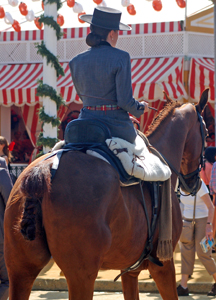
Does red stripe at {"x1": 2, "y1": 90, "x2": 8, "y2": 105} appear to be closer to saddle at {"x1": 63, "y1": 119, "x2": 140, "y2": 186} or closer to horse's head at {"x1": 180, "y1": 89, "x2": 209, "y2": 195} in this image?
horse's head at {"x1": 180, "y1": 89, "x2": 209, "y2": 195}

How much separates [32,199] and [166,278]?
5.38ft

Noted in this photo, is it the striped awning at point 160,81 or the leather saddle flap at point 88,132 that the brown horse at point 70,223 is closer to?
the leather saddle flap at point 88,132

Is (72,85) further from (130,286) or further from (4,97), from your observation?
(130,286)

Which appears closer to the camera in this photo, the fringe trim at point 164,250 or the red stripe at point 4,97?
the fringe trim at point 164,250

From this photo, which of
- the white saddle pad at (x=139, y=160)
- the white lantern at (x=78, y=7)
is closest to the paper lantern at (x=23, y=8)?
the white lantern at (x=78, y=7)

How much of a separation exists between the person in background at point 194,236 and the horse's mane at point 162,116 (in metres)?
2.08

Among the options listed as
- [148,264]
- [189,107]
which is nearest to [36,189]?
[148,264]

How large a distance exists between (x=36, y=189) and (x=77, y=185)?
0.27 metres

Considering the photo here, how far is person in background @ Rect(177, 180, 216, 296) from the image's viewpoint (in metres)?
6.48

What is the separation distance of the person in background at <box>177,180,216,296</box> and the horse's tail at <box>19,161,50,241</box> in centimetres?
395

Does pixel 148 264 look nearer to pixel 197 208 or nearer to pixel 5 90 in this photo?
pixel 197 208

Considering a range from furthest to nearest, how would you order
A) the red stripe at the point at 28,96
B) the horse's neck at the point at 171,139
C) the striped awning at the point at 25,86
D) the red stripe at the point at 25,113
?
1. the red stripe at the point at 25,113
2. the red stripe at the point at 28,96
3. the striped awning at the point at 25,86
4. the horse's neck at the point at 171,139

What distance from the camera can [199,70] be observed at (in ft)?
42.9

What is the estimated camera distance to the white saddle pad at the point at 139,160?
3.36 m
